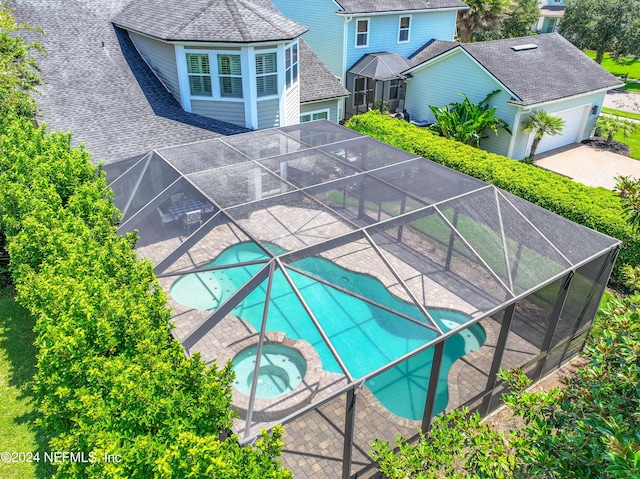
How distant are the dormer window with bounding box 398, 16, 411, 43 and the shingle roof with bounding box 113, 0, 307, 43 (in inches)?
487

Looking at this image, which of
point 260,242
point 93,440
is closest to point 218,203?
point 260,242

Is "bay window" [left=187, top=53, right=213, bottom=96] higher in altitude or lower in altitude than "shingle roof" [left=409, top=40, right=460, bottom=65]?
higher

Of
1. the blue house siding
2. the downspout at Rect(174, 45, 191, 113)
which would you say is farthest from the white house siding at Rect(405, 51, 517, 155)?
the downspout at Rect(174, 45, 191, 113)

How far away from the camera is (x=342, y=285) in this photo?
7918 millimetres

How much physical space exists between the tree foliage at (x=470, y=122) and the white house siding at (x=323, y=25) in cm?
768

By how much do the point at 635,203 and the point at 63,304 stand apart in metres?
7.23

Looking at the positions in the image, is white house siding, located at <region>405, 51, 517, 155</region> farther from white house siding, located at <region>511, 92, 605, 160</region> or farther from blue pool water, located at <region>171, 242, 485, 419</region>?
blue pool water, located at <region>171, 242, 485, 419</region>

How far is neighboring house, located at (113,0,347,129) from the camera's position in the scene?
50.0 ft

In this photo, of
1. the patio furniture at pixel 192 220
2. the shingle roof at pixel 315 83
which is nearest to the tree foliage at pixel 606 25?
the shingle roof at pixel 315 83

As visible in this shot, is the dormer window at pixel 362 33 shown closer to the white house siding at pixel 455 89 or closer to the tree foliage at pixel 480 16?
the white house siding at pixel 455 89

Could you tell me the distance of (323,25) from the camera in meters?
25.8

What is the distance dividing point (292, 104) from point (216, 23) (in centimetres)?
431

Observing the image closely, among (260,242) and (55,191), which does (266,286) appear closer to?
(260,242)

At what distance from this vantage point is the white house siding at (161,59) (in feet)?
54.5
